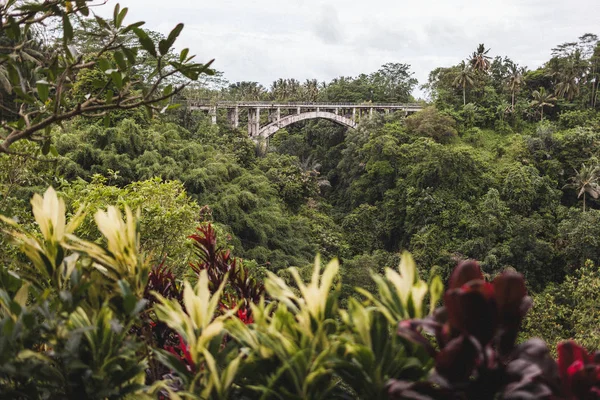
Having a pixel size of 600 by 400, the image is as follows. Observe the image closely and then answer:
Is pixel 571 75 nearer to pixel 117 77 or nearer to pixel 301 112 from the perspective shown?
pixel 301 112

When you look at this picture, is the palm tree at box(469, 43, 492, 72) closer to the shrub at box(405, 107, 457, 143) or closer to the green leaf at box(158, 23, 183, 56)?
the shrub at box(405, 107, 457, 143)

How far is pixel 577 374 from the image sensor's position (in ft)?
1.79

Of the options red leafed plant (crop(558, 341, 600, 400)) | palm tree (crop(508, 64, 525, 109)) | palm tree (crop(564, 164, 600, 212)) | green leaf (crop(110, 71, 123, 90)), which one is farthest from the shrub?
red leafed plant (crop(558, 341, 600, 400))

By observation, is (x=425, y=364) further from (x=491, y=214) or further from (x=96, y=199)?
(x=491, y=214)

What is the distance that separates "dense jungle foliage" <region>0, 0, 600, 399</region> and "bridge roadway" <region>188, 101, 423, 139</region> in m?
0.96

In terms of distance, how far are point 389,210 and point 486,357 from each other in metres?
17.4

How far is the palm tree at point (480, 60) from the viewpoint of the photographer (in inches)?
934

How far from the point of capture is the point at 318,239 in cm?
1538

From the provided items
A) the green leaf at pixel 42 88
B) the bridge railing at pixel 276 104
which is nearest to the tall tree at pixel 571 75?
the bridge railing at pixel 276 104

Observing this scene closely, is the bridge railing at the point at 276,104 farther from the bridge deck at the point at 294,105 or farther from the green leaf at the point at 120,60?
the green leaf at the point at 120,60

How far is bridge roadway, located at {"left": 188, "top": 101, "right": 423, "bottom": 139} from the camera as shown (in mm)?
21250

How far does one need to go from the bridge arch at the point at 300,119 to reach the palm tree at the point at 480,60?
6721 millimetres

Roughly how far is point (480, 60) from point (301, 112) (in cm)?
904

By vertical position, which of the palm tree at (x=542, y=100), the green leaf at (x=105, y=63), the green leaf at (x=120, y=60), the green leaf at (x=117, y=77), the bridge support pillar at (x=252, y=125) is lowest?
the green leaf at (x=117, y=77)
